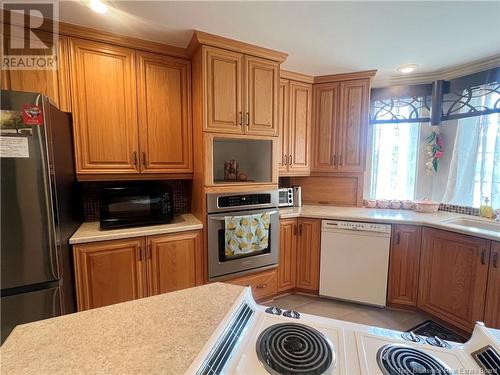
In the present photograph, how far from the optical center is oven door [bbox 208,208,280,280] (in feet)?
6.70

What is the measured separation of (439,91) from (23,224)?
3678mm

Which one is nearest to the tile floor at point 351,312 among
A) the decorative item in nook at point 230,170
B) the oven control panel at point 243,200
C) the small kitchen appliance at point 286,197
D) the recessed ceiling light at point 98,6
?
the small kitchen appliance at point 286,197

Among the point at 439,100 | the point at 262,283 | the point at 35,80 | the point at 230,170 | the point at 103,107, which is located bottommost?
the point at 262,283

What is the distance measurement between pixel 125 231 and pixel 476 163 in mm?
3325

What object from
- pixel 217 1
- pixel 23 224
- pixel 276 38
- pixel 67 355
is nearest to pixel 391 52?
pixel 276 38

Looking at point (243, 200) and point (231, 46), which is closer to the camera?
point (231, 46)

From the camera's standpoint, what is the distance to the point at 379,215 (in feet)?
7.96

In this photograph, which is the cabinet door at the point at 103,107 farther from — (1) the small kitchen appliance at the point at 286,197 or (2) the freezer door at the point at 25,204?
(1) the small kitchen appliance at the point at 286,197

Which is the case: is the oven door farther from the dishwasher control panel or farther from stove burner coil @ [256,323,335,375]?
stove burner coil @ [256,323,335,375]

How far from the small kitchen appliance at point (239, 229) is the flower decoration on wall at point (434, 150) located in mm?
1849

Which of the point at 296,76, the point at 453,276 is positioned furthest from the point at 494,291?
the point at 296,76

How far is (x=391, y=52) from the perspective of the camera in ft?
7.03

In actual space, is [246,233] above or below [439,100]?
below

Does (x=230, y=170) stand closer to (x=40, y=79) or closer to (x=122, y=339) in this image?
(x=40, y=79)
